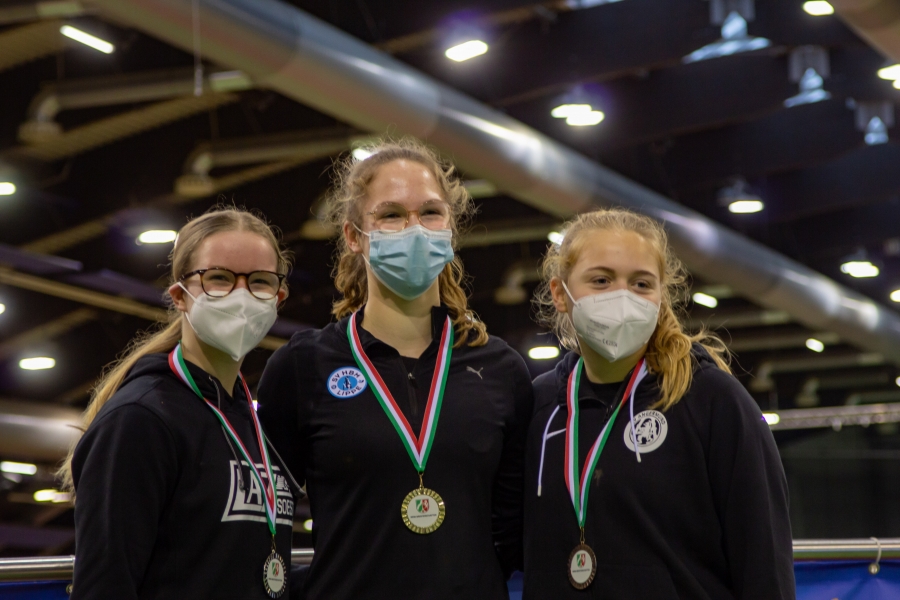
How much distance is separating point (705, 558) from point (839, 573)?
3.70 ft

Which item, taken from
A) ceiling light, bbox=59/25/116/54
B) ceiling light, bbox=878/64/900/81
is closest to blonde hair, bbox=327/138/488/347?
ceiling light, bbox=59/25/116/54

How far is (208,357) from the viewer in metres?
2.92

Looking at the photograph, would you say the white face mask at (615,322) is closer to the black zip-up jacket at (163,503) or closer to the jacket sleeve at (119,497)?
the black zip-up jacket at (163,503)

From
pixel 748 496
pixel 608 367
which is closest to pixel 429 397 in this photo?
pixel 608 367

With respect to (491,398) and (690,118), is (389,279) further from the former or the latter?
(690,118)

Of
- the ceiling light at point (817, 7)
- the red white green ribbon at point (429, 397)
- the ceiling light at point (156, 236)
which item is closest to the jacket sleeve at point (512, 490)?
the red white green ribbon at point (429, 397)

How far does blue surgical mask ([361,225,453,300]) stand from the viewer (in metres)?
3.09

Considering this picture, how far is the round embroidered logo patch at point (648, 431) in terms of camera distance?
9.30ft

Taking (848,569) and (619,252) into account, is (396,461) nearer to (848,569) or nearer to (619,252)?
(619,252)

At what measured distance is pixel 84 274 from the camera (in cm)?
1220

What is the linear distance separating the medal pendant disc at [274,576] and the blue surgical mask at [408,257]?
2.79ft

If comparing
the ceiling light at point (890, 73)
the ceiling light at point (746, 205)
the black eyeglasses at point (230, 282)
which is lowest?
the black eyeglasses at point (230, 282)

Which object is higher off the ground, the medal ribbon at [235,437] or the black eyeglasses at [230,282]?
the black eyeglasses at [230,282]

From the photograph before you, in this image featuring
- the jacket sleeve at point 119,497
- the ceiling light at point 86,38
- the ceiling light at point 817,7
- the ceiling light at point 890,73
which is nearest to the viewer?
the jacket sleeve at point 119,497
